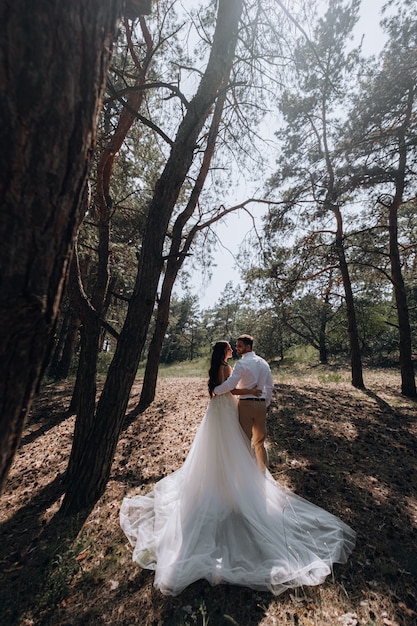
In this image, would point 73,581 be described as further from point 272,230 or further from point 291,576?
point 272,230

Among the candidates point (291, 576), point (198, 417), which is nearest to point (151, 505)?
point (291, 576)

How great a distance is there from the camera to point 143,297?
379cm

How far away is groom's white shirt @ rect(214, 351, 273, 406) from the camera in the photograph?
3721 mm

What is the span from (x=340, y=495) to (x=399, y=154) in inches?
352

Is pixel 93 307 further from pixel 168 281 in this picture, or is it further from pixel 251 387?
pixel 168 281

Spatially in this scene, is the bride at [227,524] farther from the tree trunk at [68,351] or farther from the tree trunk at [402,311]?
the tree trunk at [68,351]

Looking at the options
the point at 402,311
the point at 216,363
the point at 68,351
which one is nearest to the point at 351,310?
the point at 402,311

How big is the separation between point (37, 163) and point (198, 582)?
3.53 m

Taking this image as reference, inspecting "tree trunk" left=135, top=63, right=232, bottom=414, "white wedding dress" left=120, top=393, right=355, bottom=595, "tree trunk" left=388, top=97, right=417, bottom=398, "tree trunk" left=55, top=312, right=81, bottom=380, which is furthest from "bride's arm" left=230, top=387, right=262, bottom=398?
"tree trunk" left=55, top=312, right=81, bottom=380

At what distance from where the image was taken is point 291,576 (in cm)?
255

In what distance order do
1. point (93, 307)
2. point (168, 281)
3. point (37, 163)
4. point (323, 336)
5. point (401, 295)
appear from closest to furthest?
point (37, 163) → point (93, 307) → point (168, 281) → point (401, 295) → point (323, 336)

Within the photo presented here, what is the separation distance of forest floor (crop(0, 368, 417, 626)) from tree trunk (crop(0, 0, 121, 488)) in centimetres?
243

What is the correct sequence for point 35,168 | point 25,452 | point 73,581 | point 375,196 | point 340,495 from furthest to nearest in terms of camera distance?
point 375,196
point 25,452
point 340,495
point 73,581
point 35,168

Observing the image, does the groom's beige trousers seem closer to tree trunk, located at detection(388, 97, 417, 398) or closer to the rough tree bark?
the rough tree bark
